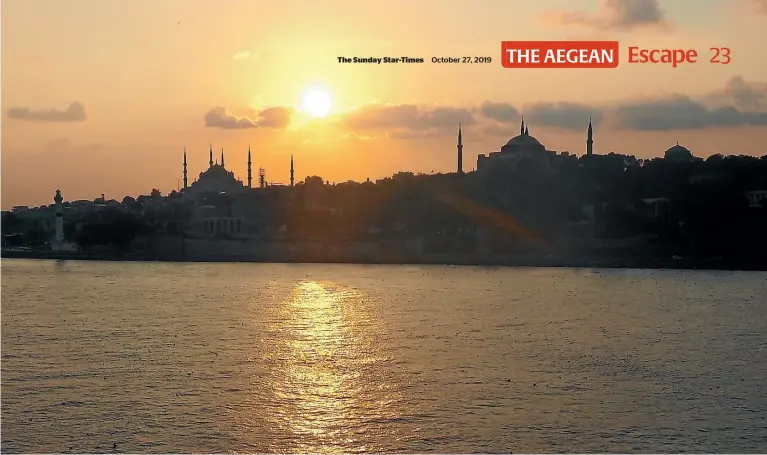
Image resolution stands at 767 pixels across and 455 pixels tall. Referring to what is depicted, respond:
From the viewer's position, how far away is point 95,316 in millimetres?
17781

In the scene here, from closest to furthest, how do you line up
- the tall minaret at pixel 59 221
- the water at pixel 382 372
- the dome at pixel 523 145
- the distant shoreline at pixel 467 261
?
the water at pixel 382 372 → the distant shoreline at pixel 467 261 → the tall minaret at pixel 59 221 → the dome at pixel 523 145

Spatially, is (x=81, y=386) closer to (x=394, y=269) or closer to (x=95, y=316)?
(x=95, y=316)

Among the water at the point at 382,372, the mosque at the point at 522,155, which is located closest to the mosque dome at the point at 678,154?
the mosque at the point at 522,155

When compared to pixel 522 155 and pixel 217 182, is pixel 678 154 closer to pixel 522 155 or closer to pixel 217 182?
pixel 522 155

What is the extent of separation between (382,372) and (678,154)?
46016mm

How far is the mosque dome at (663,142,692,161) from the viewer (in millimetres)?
52938

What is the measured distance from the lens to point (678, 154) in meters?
53.2

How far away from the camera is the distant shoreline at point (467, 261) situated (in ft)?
110

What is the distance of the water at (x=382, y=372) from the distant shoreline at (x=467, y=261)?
35.3 feet

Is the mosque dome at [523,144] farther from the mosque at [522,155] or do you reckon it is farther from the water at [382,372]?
the water at [382,372]

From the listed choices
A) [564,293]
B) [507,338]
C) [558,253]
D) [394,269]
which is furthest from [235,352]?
[558,253]

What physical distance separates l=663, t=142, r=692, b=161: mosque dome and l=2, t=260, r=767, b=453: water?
3145 centimetres

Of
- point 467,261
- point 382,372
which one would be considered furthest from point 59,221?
point 382,372

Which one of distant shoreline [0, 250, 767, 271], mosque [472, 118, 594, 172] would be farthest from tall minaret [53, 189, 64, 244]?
mosque [472, 118, 594, 172]
